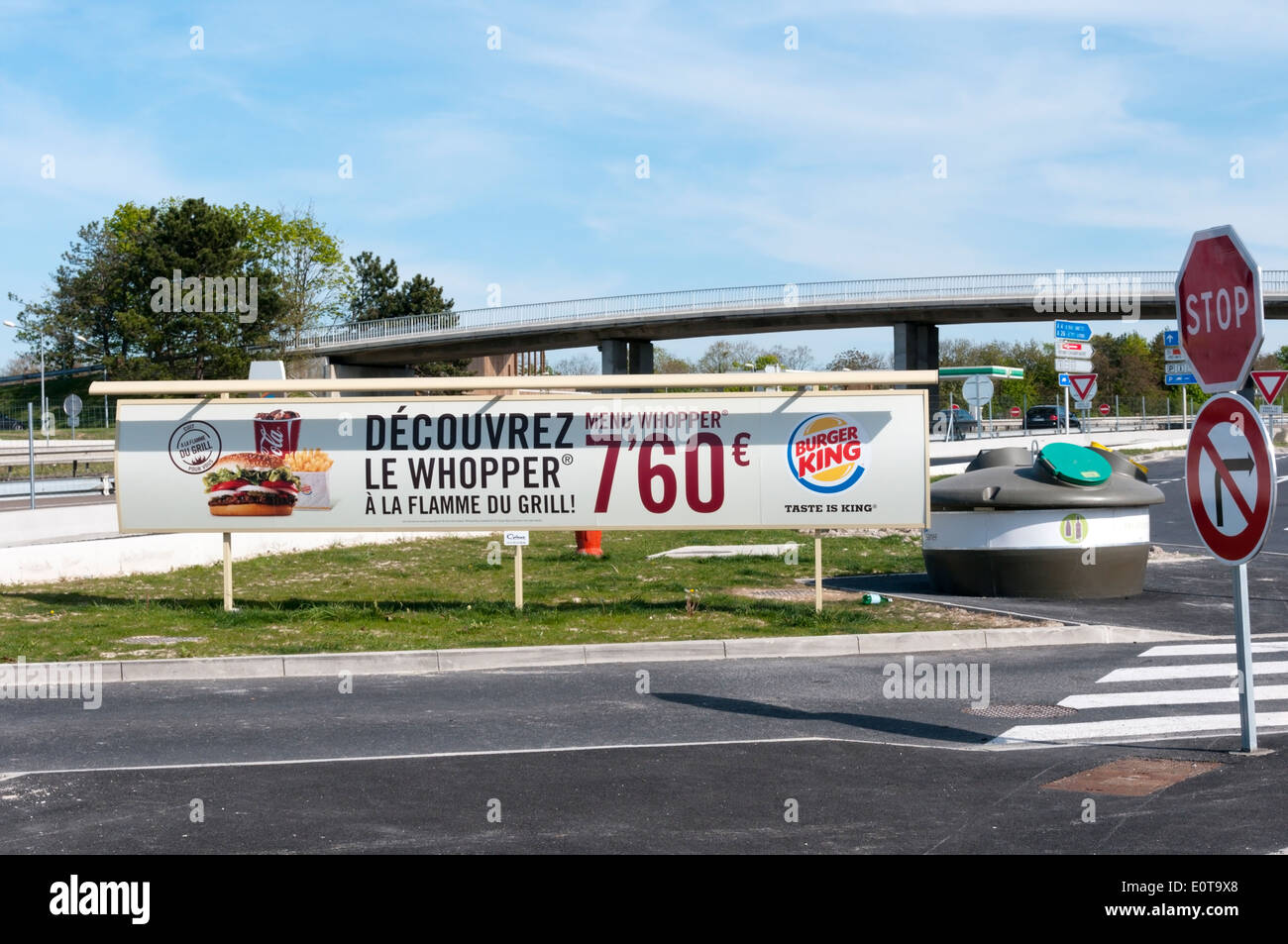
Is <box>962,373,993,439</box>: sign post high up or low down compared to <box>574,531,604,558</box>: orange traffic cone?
up

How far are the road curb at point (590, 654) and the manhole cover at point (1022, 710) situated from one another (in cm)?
244

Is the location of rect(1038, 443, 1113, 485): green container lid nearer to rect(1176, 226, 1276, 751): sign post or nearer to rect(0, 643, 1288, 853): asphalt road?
rect(0, 643, 1288, 853): asphalt road

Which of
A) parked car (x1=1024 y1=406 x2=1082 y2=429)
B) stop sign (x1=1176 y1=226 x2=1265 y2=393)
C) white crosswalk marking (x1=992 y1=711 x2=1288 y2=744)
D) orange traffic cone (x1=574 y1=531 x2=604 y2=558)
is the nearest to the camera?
stop sign (x1=1176 y1=226 x2=1265 y2=393)

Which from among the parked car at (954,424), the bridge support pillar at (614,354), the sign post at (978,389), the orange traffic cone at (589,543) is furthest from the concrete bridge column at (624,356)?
the orange traffic cone at (589,543)

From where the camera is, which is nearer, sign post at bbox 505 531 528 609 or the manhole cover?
the manhole cover

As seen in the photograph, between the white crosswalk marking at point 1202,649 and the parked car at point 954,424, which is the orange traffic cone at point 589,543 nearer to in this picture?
the white crosswalk marking at point 1202,649

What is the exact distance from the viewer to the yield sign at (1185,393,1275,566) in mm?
6867

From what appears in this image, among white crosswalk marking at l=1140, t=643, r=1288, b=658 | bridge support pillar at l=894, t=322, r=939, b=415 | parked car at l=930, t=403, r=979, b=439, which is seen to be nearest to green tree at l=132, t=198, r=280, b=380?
bridge support pillar at l=894, t=322, r=939, b=415

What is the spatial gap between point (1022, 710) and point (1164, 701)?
1.13 metres

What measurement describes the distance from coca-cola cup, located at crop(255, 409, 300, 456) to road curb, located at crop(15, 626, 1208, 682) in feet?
11.4

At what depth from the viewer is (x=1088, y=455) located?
49.8 feet
